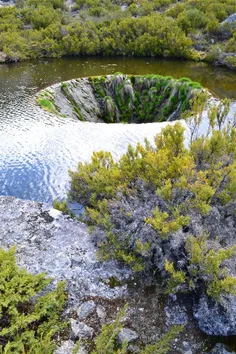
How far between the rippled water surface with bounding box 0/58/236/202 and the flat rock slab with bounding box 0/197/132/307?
6.39 feet

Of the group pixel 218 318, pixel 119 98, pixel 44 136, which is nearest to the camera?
pixel 218 318

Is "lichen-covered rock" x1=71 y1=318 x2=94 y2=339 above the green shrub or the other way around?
the other way around

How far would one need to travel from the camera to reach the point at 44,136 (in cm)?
1861

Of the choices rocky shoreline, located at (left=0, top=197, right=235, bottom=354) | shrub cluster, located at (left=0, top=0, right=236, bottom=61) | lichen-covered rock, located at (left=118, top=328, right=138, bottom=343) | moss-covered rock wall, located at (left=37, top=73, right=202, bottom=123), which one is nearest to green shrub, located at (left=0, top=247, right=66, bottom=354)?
rocky shoreline, located at (left=0, top=197, right=235, bottom=354)

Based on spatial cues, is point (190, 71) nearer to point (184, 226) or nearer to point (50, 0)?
point (184, 226)

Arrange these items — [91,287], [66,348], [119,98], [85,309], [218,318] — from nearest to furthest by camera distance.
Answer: [66,348] → [218,318] → [85,309] → [91,287] → [119,98]

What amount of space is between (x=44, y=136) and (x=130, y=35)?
27.1m

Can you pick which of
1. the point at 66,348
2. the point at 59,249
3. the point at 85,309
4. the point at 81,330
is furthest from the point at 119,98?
the point at 66,348

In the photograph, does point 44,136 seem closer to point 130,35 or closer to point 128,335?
point 128,335

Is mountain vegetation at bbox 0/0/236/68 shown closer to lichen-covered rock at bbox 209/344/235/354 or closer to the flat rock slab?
the flat rock slab

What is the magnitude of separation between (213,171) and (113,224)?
3.64 m

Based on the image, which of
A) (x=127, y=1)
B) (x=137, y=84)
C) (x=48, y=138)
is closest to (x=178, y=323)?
(x=48, y=138)

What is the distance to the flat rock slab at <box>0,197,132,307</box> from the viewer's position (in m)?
8.99

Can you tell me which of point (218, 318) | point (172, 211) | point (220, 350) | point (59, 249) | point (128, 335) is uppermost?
point (172, 211)
